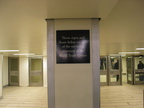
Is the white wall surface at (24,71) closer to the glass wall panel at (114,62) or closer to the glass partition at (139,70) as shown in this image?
the glass wall panel at (114,62)

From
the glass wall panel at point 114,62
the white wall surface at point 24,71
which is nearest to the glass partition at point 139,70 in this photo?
the glass wall panel at point 114,62

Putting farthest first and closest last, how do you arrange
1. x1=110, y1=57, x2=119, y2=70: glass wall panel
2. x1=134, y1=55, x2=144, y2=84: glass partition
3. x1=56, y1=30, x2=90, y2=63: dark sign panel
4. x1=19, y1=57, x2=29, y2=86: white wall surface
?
x1=134, y1=55, x2=144, y2=84: glass partition < x1=110, y1=57, x2=119, y2=70: glass wall panel < x1=19, y1=57, x2=29, y2=86: white wall surface < x1=56, y1=30, x2=90, y2=63: dark sign panel

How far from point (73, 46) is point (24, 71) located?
388 inches

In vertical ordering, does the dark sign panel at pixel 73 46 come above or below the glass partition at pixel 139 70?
above

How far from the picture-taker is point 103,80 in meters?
11.2

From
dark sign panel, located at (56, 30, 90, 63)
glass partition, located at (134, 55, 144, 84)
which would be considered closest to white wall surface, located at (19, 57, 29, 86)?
glass partition, located at (134, 55, 144, 84)

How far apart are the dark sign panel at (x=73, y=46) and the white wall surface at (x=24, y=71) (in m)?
9.69

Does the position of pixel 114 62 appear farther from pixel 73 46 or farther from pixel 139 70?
pixel 73 46

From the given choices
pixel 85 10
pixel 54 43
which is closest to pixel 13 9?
pixel 54 43

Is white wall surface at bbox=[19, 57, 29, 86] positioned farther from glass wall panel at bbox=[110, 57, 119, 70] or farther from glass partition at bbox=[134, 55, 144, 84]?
glass partition at bbox=[134, 55, 144, 84]

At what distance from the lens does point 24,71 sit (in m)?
11.1

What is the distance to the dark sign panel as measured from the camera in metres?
1.96

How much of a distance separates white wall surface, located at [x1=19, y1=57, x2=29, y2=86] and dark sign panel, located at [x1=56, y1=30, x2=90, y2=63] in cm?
969

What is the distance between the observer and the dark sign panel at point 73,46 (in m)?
1.96
